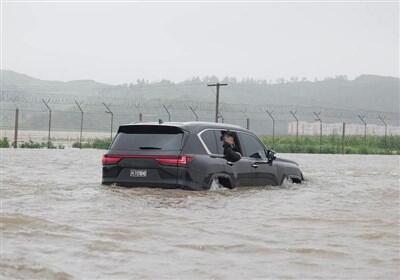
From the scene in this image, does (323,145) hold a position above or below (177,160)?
above

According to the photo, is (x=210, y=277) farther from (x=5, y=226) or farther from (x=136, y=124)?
(x=136, y=124)

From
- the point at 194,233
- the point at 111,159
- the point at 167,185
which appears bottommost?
the point at 194,233

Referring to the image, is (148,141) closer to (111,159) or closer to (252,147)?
(111,159)

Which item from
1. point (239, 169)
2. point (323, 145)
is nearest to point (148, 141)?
point (239, 169)

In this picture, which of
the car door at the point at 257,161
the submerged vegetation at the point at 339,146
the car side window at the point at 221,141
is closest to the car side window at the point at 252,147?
the car door at the point at 257,161

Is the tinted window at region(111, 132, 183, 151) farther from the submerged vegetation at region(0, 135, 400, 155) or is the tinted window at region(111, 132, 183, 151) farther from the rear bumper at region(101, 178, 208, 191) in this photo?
the submerged vegetation at region(0, 135, 400, 155)

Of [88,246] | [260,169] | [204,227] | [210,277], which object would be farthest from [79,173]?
[210,277]

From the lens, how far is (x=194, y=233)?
959 centimetres

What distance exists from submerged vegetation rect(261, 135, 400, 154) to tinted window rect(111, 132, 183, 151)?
31.4 metres

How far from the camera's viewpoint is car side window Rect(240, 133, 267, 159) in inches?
589

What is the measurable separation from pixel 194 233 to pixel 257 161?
18.5 feet

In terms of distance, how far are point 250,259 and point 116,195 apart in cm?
539

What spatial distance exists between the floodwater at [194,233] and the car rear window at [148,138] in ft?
2.40

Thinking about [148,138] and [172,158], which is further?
[148,138]
